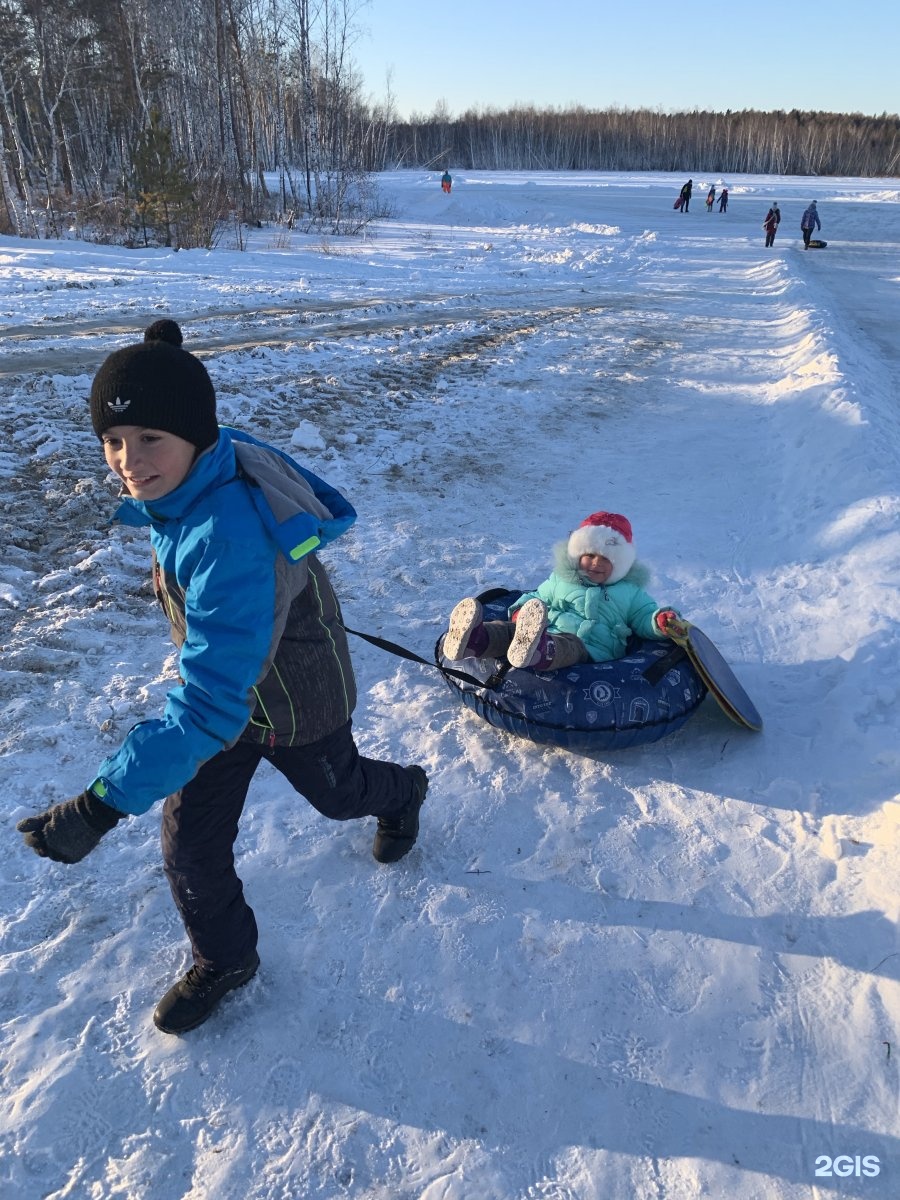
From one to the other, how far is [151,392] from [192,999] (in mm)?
1621

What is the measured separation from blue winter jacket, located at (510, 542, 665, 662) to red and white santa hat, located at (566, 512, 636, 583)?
63 mm

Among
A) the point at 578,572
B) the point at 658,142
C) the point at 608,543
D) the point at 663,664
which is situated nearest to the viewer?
the point at 663,664

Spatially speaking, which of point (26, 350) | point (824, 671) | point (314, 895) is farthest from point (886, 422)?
point (26, 350)

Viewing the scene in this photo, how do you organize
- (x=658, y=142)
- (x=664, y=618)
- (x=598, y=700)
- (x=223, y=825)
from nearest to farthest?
(x=223, y=825), (x=598, y=700), (x=664, y=618), (x=658, y=142)

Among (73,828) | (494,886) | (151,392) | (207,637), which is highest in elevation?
(151,392)

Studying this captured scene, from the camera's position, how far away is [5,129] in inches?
1025

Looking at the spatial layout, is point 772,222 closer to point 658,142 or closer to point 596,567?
point 596,567

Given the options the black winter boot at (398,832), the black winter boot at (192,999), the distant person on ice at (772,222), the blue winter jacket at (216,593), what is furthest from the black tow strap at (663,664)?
the distant person on ice at (772,222)

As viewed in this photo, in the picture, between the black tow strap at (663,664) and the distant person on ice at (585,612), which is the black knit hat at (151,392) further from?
the black tow strap at (663,664)

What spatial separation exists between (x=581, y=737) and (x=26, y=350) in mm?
7496

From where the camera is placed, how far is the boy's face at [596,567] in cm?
359

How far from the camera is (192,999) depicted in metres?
2.19

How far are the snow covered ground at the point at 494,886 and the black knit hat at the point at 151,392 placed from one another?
1.62 meters

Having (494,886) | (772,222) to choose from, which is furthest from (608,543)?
(772,222)
